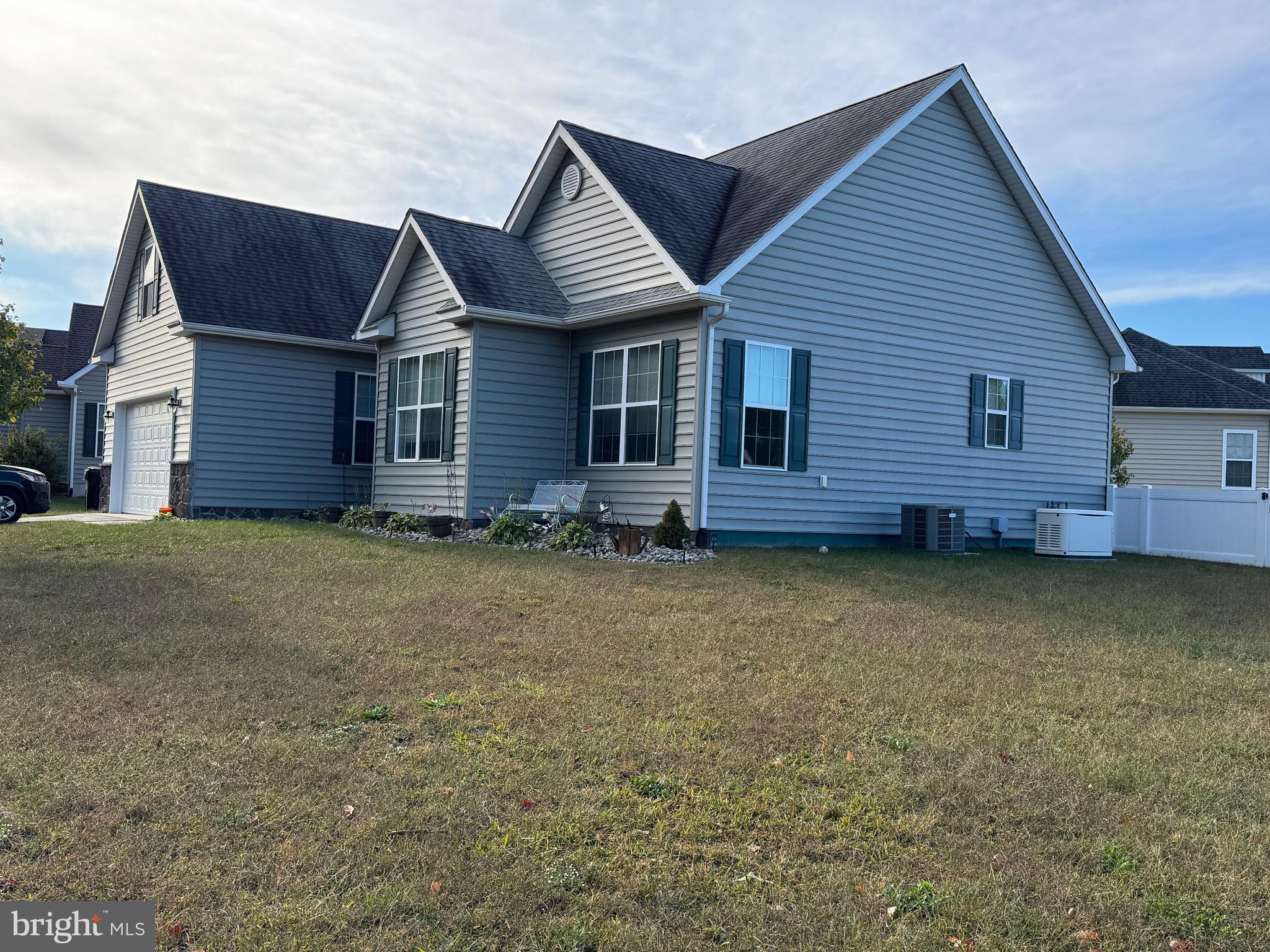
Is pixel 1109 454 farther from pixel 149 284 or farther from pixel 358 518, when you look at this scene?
pixel 149 284

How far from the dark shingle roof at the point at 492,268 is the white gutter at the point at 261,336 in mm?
3111

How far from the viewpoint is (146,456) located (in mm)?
20953

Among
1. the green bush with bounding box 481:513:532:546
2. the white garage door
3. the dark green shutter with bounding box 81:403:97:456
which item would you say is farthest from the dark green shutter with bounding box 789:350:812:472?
the dark green shutter with bounding box 81:403:97:456

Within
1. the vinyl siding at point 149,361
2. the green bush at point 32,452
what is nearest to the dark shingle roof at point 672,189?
the vinyl siding at point 149,361

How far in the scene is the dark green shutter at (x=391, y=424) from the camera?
16.9m

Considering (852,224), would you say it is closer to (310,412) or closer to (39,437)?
(310,412)

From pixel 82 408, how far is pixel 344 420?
1492 centimetres

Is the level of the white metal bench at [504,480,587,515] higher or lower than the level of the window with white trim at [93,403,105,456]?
lower

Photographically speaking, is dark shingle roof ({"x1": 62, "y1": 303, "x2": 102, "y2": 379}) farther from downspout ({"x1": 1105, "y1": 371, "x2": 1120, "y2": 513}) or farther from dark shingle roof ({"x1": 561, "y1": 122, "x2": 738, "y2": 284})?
downspout ({"x1": 1105, "y1": 371, "x2": 1120, "y2": 513})

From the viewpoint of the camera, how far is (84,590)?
949 centimetres

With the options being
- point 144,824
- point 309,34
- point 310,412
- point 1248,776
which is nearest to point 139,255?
point 310,412

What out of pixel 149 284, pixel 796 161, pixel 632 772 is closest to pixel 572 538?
pixel 796 161

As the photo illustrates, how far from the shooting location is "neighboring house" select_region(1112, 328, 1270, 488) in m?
26.9

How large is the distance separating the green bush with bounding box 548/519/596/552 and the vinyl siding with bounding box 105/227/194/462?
27.8 feet
